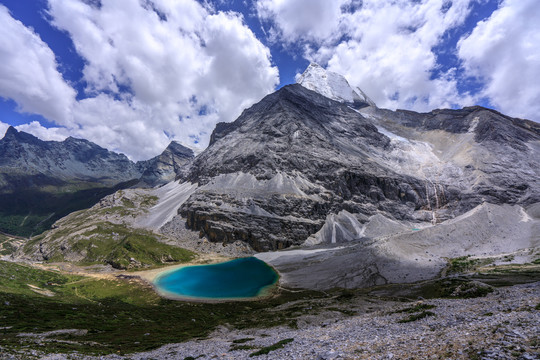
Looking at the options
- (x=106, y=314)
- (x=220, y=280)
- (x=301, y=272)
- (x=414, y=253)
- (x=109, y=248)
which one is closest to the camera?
(x=106, y=314)

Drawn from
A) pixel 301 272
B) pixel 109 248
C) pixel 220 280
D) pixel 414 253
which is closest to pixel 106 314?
pixel 220 280

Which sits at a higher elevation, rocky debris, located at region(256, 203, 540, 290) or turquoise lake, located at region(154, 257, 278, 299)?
rocky debris, located at region(256, 203, 540, 290)

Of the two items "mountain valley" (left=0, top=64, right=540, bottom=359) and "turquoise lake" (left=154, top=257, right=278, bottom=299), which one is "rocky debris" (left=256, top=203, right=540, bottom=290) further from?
"turquoise lake" (left=154, top=257, right=278, bottom=299)

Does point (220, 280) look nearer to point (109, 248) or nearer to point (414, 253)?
point (109, 248)

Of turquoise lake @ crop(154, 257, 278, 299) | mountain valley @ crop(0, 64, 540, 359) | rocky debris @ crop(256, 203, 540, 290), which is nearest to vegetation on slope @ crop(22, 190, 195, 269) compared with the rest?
mountain valley @ crop(0, 64, 540, 359)

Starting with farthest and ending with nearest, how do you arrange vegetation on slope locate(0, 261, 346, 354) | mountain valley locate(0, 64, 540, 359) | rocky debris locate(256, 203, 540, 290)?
rocky debris locate(256, 203, 540, 290), vegetation on slope locate(0, 261, 346, 354), mountain valley locate(0, 64, 540, 359)

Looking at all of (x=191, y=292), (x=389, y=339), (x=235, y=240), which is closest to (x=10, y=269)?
(x=191, y=292)

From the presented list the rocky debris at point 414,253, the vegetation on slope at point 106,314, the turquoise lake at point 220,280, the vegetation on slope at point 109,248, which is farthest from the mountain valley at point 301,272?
the turquoise lake at point 220,280

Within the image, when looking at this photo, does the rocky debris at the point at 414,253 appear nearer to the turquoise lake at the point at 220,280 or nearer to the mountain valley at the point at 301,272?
the mountain valley at the point at 301,272

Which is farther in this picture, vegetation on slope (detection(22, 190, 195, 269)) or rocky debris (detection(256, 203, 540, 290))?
vegetation on slope (detection(22, 190, 195, 269))
